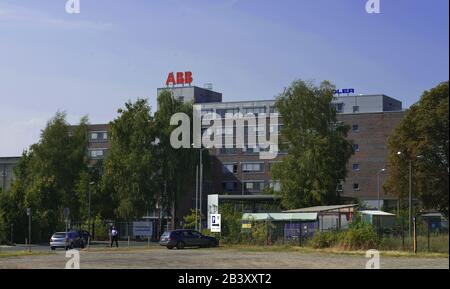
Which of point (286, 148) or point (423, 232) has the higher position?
point (286, 148)

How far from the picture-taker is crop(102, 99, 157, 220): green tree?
77750 millimetres

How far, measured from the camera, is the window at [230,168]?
122 metres

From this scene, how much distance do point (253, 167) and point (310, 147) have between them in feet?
167

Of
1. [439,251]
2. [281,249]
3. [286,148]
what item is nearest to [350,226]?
[281,249]

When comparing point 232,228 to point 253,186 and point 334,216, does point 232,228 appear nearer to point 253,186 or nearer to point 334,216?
point 334,216

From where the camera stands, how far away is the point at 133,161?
77.6 metres

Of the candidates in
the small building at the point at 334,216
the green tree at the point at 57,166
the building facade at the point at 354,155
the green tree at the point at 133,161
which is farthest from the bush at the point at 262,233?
the building facade at the point at 354,155

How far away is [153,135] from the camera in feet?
260

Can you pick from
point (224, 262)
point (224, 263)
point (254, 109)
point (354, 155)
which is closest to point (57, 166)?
point (354, 155)

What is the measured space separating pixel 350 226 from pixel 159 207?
122ft

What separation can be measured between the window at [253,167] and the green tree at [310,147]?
46954mm

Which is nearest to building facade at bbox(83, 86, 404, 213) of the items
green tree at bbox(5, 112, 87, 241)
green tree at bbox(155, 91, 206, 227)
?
green tree at bbox(5, 112, 87, 241)
